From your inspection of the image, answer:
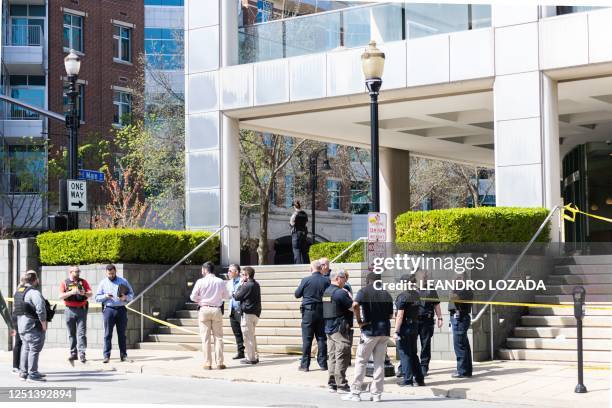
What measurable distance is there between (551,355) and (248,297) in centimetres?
531

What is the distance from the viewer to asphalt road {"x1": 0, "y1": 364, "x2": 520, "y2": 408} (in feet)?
44.6

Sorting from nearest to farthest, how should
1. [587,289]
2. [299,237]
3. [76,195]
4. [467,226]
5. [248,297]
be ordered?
1. [248,297]
2. [467,226]
3. [587,289]
4. [76,195]
5. [299,237]

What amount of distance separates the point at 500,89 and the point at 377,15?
3850 mm

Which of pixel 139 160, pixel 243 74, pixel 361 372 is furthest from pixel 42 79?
pixel 361 372

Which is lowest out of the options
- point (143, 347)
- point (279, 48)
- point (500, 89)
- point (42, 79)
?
point (143, 347)

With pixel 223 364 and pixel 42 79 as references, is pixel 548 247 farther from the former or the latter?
pixel 42 79

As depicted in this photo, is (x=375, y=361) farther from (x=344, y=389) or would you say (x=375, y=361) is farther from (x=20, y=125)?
(x=20, y=125)

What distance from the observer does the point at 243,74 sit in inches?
1014

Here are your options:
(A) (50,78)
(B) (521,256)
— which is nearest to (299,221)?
(B) (521,256)

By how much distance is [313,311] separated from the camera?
1672 cm

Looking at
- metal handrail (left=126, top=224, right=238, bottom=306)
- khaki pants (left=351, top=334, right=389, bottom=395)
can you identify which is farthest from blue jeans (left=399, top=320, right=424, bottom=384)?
metal handrail (left=126, top=224, right=238, bottom=306)

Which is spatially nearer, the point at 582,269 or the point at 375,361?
the point at 375,361

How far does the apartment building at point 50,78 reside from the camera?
45750mm

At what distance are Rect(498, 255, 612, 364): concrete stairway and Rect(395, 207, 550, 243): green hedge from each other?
1.18 metres
